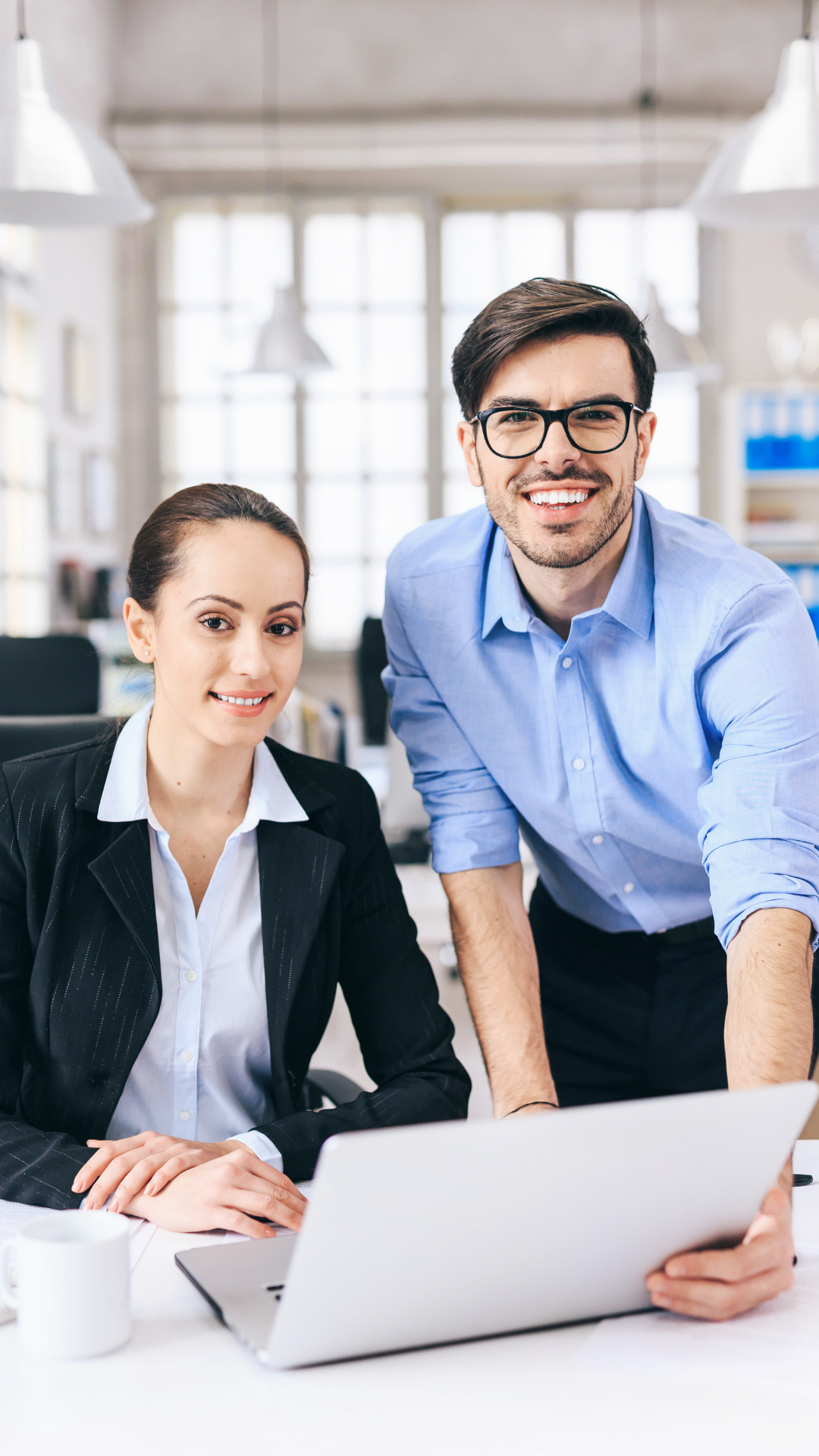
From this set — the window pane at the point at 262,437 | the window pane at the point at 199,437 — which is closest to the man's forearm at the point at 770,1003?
the window pane at the point at 262,437

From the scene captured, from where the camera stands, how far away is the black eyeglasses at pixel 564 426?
1389 millimetres

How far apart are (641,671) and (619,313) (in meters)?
0.40

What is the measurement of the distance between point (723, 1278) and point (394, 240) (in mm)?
7234

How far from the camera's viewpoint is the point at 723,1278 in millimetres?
861

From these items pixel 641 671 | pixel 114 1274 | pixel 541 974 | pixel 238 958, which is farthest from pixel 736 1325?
pixel 541 974

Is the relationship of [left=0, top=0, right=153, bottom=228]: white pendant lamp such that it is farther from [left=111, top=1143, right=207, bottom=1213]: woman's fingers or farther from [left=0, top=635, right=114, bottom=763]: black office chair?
[left=111, top=1143, right=207, bottom=1213]: woman's fingers

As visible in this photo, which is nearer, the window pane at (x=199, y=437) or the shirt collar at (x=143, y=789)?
the shirt collar at (x=143, y=789)

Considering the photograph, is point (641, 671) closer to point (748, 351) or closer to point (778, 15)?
point (748, 351)

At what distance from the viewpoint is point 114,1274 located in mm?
823

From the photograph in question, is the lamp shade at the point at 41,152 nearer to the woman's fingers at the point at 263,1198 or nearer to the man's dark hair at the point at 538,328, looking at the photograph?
the man's dark hair at the point at 538,328

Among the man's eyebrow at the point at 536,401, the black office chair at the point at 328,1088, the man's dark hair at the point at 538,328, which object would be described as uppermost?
the man's dark hair at the point at 538,328

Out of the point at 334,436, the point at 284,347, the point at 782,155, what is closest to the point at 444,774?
the point at 782,155

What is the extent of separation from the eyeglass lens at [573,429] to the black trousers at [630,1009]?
2.20ft

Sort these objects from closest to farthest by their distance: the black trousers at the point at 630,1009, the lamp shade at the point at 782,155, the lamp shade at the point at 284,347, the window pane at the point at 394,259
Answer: the black trousers at the point at 630,1009
the lamp shade at the point at 782,155
the lamp shade at the point at 284,347
the window pane at the point at 394,259
